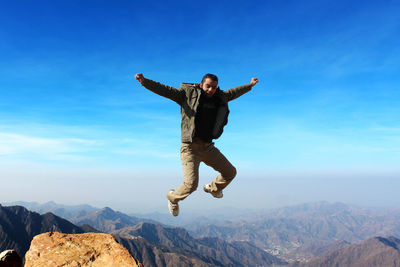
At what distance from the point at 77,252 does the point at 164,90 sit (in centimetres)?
545

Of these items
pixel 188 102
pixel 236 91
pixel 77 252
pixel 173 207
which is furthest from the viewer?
pixel 173 207

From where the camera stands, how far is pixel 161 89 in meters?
8.12

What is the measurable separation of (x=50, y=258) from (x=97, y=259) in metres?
1.33

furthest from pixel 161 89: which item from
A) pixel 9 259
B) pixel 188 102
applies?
pixel 9 259

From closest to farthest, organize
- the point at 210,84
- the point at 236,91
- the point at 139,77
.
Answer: the point at 139,77 → the point at 210,84 → the point at 236,91

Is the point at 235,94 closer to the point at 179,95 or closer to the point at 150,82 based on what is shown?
the point at 179,95

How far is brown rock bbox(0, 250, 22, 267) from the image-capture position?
655cm

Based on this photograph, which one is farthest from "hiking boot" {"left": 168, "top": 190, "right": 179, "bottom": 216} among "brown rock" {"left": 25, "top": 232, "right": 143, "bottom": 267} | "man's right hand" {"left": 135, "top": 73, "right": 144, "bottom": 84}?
"man's right hand" {"left": 135, "top": 73, "right": 144, "bottom": 84}

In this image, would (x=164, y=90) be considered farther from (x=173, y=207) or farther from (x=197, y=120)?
(x=173, y=207)

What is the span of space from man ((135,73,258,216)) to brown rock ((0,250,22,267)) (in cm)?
482

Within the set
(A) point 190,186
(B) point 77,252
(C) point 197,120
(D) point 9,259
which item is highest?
(C) point 197,120

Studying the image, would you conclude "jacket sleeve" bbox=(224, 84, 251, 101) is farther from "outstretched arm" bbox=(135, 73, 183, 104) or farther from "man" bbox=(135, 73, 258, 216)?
"outstretched arm" bbox=(135, 73, 183, 104)

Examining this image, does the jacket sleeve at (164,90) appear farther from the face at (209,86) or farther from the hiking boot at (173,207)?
the hiking boot at (173,207)

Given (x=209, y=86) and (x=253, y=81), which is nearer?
(x=209, y=86)
